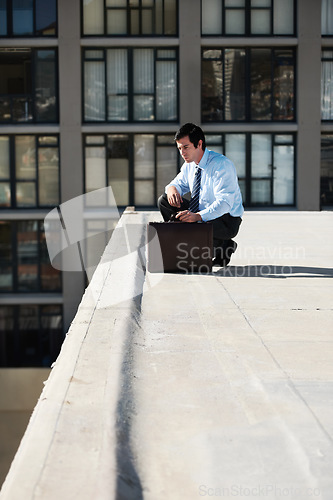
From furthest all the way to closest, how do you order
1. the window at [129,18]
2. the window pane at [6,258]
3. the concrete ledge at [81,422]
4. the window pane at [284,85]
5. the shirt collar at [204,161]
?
the window pane at [6,258] < the window pane at [284,85] < the window at [129,18] < the shirt collar at [204,161] < the concrete ledge at [81,422]

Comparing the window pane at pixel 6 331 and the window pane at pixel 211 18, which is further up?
the window pane at pixel 211 18

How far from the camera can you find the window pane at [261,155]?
24.1 meters

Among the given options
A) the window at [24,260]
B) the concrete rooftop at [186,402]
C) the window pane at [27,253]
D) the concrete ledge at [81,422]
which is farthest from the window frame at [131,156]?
the concrete ledge at [81,422]

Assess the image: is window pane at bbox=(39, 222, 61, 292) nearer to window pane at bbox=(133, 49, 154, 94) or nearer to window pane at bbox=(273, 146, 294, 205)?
window pane at bbox=(133, 49, 154, 94)

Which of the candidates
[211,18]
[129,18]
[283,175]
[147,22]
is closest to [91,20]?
[129,18]

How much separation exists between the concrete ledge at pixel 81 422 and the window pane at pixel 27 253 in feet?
62.8

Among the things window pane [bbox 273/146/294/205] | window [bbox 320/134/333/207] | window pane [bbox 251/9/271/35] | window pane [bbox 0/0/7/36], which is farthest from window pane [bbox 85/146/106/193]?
window [bbox 320/134/333/207]

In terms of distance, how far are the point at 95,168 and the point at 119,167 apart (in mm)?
806

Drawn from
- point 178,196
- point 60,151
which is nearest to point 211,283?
point 178,196

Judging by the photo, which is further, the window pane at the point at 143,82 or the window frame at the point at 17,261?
the window frame at the point at 17,261

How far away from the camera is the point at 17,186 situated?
79.6 feet

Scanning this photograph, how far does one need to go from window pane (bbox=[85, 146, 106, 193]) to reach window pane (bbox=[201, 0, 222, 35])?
5.22 meters

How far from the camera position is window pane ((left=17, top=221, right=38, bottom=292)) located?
23.9 metres

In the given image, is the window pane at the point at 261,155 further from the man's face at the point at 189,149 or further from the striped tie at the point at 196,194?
the man's face at the point at 189,149
